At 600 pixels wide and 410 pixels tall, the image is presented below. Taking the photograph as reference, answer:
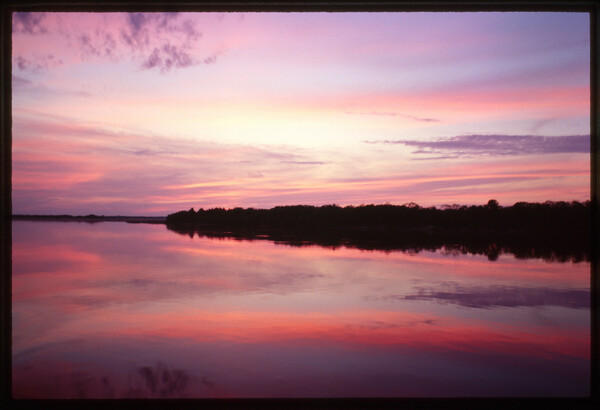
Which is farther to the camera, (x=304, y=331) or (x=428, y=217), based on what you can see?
(x=428, y=217)

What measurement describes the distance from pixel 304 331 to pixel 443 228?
44.9 feet

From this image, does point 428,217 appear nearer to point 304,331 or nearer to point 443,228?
point 443,228

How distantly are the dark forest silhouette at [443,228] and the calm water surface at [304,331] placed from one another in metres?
3.00

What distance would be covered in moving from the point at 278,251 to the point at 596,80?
8.49m

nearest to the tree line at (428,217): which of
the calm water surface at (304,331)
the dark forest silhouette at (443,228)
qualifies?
the dark forest silhouette at (443,228)

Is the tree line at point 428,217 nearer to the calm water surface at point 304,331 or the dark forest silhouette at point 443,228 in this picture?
the dark forest silhouette at point 443,228

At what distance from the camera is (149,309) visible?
17.2 feet

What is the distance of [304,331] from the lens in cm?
429

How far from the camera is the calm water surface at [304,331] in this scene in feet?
10.6

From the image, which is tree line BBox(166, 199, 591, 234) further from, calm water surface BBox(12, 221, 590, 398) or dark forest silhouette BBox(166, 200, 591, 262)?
calm water surface BBox(12, 221, 590, 398)

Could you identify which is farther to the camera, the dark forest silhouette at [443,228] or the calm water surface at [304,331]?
the dark forest silhouette at [443,228]

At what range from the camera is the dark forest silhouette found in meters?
11.0

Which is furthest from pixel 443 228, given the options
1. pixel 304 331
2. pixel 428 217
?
pixel 304 331

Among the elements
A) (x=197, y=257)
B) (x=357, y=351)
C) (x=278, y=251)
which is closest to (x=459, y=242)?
(x=278, y=251)
